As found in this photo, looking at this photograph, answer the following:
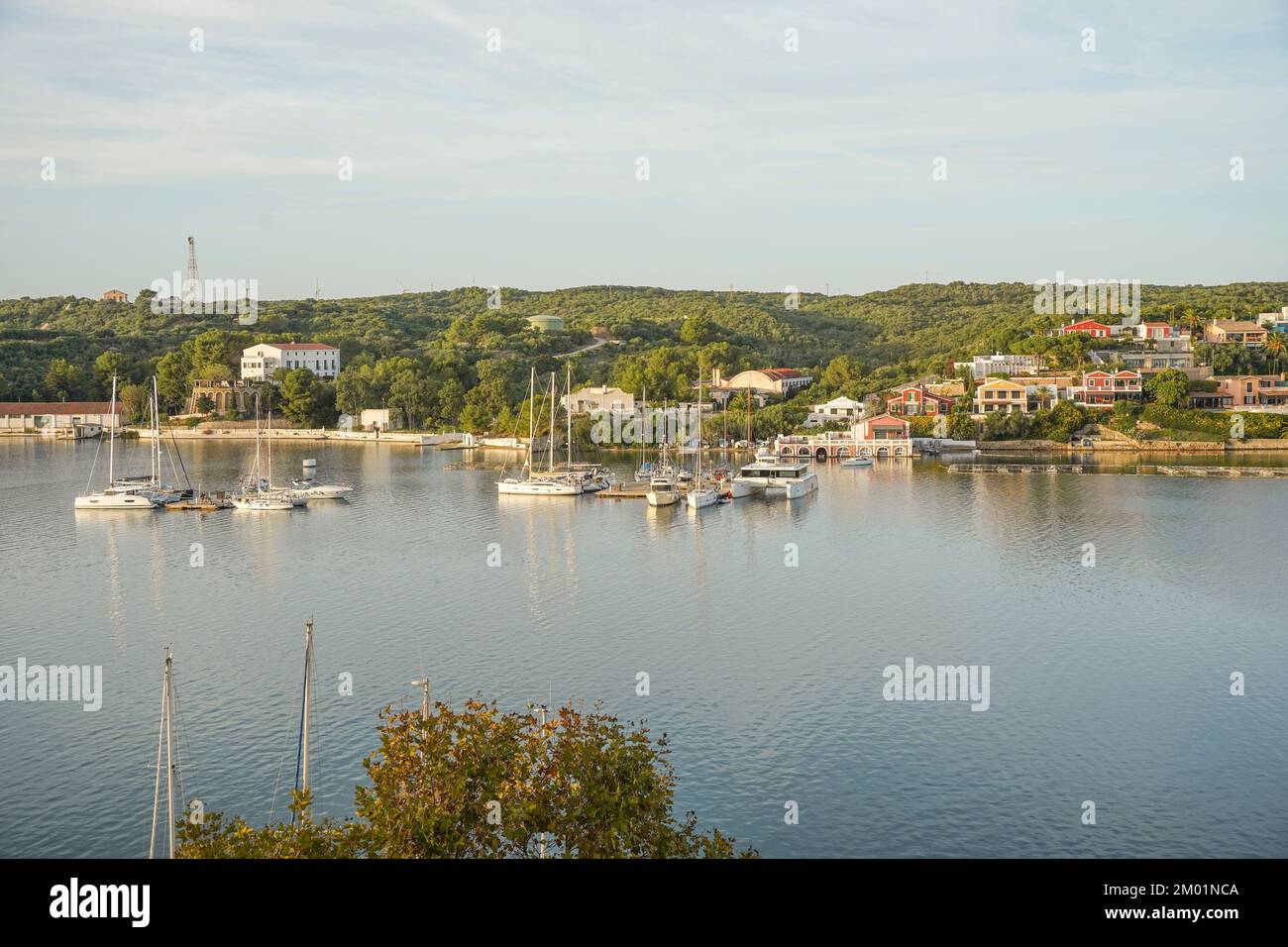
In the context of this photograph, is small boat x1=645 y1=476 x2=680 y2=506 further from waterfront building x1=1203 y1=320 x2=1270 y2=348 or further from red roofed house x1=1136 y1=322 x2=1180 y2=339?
waterfront building x1=1203 y1=320 x2=1270 y2=348

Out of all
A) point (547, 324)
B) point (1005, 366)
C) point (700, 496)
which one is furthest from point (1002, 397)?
point (547, 324)

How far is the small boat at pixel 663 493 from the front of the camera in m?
26.9

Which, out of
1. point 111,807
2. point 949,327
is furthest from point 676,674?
point 949,327

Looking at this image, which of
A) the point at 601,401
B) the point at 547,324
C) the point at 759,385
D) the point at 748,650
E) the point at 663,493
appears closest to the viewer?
the point at 748,650

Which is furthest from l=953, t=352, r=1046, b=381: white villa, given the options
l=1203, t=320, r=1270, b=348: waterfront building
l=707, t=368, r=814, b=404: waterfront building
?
l=707, t=368, r=814, b=404: waterfront building

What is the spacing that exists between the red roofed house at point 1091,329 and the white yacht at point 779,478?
19.8m

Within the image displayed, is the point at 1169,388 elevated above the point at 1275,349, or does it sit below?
below

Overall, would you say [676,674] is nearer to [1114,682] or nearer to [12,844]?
[1114,682]

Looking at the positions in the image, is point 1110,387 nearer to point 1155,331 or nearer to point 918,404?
point 918,404

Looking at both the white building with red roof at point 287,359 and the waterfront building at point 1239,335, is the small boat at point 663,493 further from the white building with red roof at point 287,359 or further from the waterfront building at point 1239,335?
the white building with red roof at point 287,359

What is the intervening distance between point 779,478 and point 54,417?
115 feet

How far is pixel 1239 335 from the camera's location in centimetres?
4553

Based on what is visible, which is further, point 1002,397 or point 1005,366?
point 1005,366
